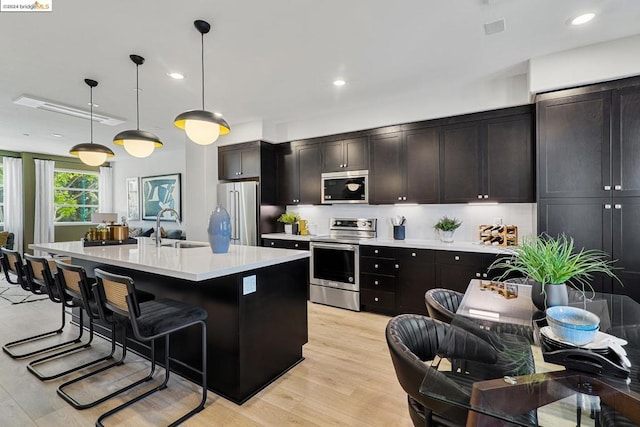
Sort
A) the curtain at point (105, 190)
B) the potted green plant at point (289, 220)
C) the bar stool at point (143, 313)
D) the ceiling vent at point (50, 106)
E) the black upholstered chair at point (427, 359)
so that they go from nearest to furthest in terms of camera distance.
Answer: the black upholstered chair at point (427, 359)
the bar stool at point (143, 313)
the ceiling vent at point (50, 106)
the potted green plant at point (289, 220)
the curtain at point (105, 190)

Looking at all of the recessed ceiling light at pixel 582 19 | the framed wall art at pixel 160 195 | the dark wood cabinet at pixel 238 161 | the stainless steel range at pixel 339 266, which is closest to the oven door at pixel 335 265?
the stainless steel range at pixel 339 266

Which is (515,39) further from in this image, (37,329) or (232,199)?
(37,329)

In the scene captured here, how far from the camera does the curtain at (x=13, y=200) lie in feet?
22.7

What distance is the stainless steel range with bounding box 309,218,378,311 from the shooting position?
13.3ft

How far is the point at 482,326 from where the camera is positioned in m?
1.52

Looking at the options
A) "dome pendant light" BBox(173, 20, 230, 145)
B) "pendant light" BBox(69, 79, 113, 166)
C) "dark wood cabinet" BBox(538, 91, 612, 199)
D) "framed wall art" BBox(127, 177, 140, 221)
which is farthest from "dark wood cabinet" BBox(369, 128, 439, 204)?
"framed wall art" BBox(127, 177, 140, 221)

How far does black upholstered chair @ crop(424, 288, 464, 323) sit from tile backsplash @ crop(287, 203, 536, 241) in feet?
6.72

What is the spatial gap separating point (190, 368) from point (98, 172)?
8625 mm

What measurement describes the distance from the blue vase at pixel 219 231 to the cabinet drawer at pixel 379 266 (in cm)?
203

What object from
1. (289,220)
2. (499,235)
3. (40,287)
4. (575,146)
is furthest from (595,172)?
(40,287)

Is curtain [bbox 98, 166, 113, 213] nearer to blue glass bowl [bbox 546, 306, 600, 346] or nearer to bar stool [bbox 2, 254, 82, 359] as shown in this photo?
bar stool [bbox 2, 254, 82, 359]

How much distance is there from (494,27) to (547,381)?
2.53 metres

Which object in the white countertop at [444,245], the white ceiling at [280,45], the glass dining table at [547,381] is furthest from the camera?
the white countertop at [444,245]

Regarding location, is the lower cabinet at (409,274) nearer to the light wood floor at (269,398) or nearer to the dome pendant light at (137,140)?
the light wood floor at (269,398)
